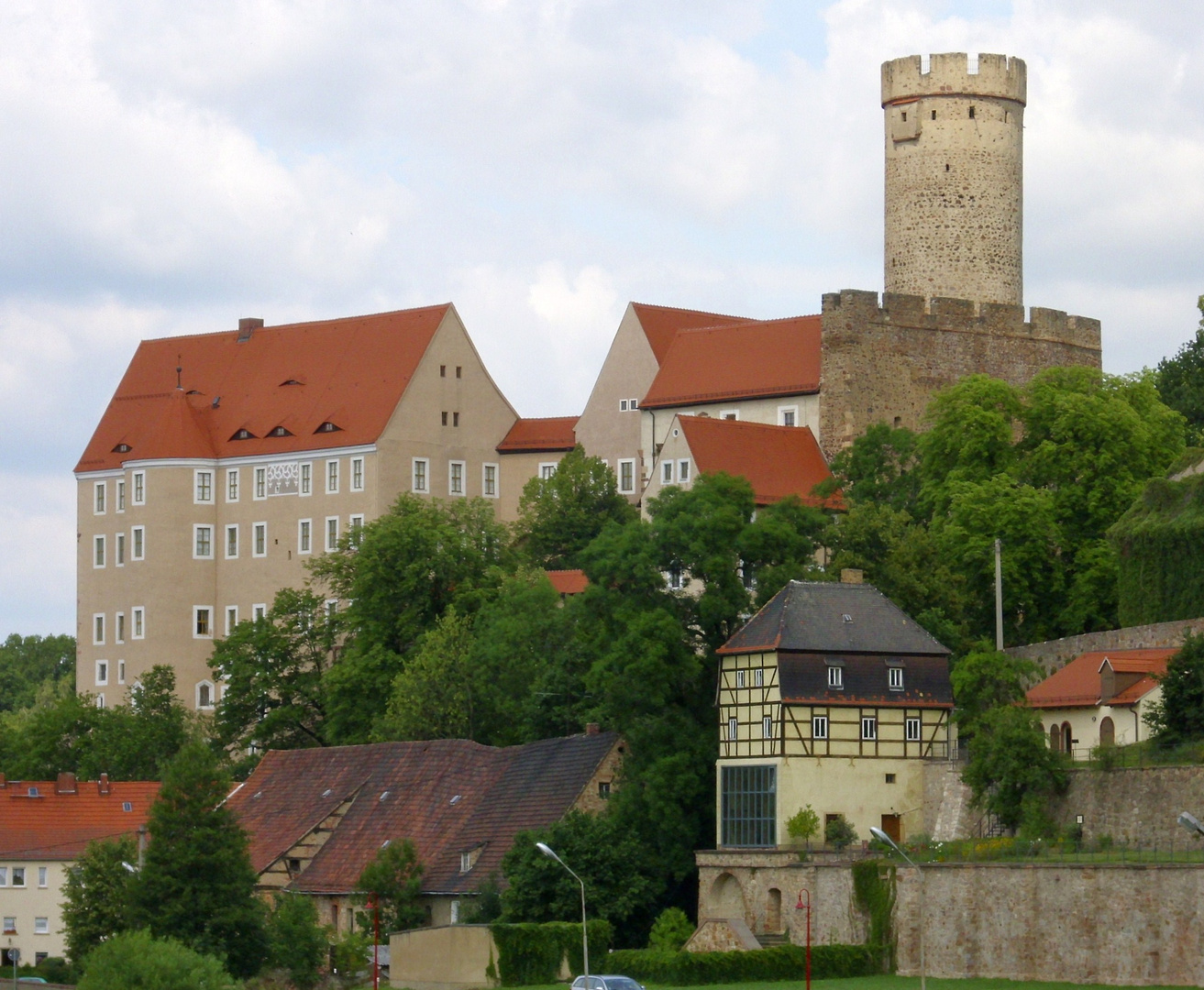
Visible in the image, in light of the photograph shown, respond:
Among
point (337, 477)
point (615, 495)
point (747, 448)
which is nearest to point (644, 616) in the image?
point (747, 448)

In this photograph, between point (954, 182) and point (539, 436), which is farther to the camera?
point (539, 436)

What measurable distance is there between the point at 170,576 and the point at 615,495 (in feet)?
62.3

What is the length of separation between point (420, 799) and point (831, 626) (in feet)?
43.0

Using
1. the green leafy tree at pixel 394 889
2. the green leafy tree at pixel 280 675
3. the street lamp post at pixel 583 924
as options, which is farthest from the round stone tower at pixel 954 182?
the street lamp post at pixel 583 924

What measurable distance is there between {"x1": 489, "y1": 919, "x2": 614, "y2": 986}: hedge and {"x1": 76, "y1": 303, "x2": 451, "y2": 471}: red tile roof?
41.7m

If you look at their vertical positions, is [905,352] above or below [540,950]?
above

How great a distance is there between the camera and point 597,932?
210ft

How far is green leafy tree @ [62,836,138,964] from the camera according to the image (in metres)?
68.2

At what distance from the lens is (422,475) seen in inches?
4122

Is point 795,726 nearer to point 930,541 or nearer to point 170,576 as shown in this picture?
point 930,541

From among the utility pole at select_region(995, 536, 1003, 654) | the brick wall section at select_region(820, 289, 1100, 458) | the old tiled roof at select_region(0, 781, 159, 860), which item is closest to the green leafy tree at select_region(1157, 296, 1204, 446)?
the brick wall section at select_region(820, 289, 1100, 458)

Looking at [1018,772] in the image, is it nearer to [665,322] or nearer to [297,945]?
[297,945]

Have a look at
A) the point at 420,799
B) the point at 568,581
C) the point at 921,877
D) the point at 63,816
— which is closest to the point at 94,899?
the point at 420,799

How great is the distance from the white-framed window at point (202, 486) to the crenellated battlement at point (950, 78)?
28.3 meters
